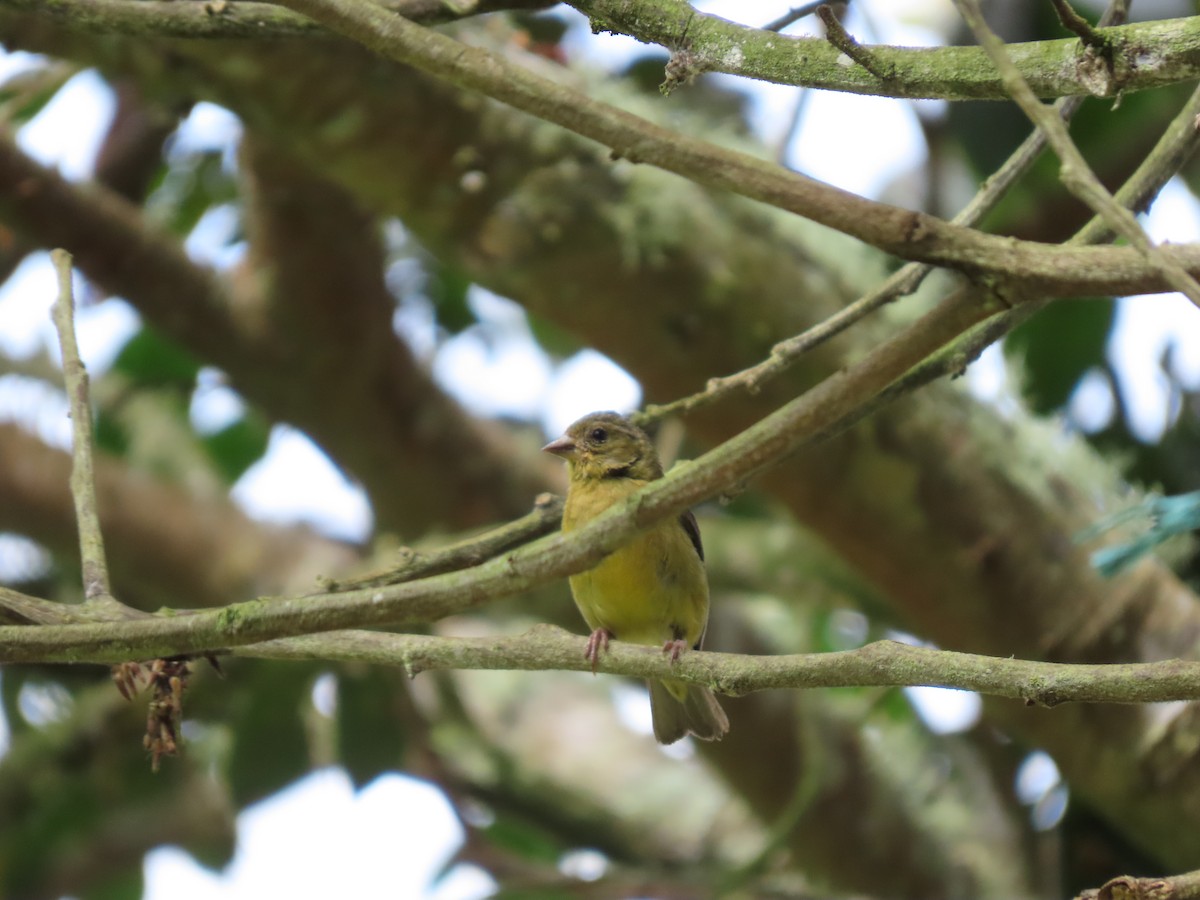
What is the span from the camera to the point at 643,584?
4.18 metres

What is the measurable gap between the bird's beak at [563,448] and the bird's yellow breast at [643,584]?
19 cm

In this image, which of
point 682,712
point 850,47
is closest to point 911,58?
point 850,47

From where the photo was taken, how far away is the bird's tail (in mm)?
4465

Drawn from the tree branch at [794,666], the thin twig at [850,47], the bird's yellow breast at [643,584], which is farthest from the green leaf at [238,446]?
the thin twig at [850,47]

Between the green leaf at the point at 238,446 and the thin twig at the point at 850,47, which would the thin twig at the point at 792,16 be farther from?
the green leaf at the point at 238,446

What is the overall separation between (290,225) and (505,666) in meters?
3.85

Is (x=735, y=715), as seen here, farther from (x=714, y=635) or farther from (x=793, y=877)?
(x=793, y=877)

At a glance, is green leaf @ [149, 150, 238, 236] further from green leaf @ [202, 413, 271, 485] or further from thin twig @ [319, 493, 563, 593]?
thin twig @ [319, 493, 563, 593]

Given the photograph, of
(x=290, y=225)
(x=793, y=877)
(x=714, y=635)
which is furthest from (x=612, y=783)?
(x=290, y=225)

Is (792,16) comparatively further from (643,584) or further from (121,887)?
(121,887)

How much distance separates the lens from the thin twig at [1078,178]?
1.57 m

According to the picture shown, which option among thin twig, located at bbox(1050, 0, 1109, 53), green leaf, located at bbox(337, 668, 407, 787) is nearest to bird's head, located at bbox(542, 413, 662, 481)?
green leaf, located at bbox(337, 668, 407, 787)

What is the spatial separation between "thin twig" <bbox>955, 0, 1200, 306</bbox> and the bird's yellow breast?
2558 millimetres

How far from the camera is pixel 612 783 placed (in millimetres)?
7957
